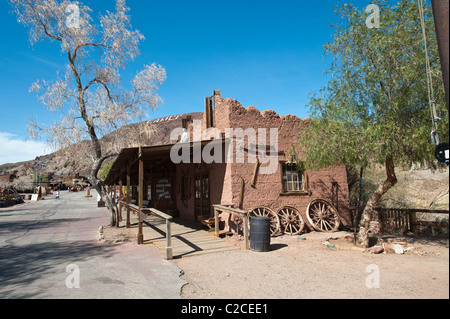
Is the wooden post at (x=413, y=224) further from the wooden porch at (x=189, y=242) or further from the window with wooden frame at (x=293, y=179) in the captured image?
the wooden porch at (x=189, y=242)

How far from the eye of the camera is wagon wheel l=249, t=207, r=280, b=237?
920 cm

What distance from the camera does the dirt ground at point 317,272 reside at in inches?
164

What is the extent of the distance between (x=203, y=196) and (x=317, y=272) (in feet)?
22.6

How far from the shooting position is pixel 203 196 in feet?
38.7

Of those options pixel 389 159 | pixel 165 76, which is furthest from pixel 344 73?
pixel 165 76

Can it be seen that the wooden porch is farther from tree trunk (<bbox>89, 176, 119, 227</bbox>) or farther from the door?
tree trunk (<bbox>89, 176, 119, 227</bbox>)

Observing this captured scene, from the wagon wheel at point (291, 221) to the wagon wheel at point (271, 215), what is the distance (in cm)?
35

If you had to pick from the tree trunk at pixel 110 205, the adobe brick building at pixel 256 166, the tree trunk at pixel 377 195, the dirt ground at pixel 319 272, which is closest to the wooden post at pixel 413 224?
the dirt ground at pixel 319 272

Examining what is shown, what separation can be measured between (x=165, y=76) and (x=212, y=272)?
385 inches

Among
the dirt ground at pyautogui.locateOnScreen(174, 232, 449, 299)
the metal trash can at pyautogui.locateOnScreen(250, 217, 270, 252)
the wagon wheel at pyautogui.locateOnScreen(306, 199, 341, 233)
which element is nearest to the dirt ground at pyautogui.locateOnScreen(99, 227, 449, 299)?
the dirt ground at pyautogui.locateOnScreen(174, 232, 449, 299)

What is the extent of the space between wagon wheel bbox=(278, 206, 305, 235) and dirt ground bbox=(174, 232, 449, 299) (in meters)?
1.52

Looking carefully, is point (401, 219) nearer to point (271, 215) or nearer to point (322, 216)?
point (322, 216)
